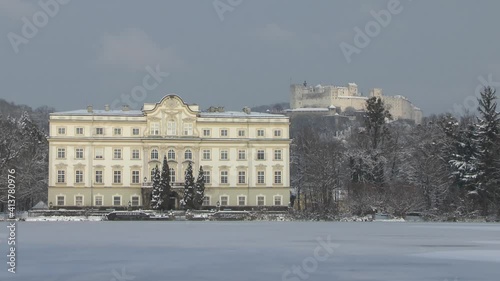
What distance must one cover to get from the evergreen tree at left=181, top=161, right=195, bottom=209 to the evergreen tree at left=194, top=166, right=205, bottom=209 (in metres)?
0.45

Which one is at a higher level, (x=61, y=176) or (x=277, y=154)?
(x=277, y=154)

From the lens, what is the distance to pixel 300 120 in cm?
16188

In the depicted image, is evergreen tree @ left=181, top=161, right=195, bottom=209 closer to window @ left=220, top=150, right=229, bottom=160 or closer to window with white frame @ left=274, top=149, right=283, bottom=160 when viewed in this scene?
window @ left=220, top=150, right=229, bottom=160

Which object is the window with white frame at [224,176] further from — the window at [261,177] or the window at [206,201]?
the window at [261,177]

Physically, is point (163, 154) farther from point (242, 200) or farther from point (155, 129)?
point (242, 200)

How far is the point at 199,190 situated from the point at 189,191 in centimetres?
126

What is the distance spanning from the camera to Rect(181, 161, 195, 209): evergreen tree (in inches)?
2672

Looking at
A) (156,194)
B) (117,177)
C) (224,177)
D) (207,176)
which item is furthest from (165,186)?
(224,177)

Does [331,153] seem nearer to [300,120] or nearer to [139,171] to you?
[139,171]

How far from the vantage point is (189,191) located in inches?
2685

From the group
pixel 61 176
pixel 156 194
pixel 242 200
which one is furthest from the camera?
pixel 242 200

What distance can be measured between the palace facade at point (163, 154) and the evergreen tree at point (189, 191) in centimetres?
324

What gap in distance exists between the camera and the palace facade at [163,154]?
235 ft

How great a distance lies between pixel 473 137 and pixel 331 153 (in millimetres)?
18260
